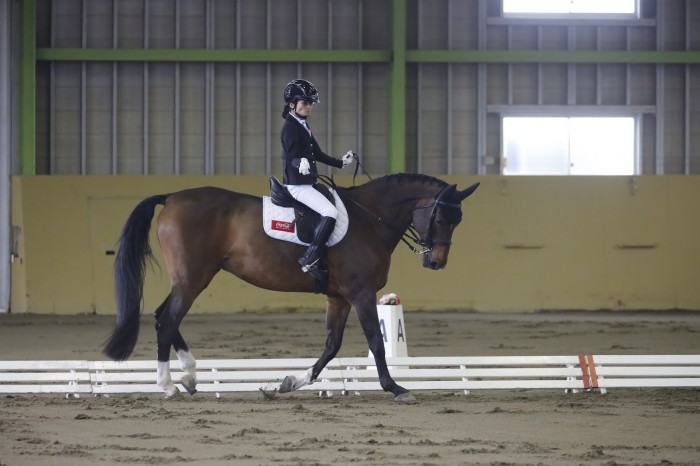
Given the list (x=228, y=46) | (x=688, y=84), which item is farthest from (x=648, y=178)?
(x=228, y=46)

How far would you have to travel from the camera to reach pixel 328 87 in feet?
61.7

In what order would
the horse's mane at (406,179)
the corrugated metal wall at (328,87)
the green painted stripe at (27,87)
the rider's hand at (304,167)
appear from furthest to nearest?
1. the corrugated metal wall at (328,87)
2. the green painted stripe at (27,87)
3. the horse's mane at (406,179)
4. the rider's hand at (304,167)

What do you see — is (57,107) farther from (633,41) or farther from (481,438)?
(481,438)

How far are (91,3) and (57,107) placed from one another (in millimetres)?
1758

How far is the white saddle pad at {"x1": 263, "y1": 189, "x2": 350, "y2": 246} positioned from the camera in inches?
323

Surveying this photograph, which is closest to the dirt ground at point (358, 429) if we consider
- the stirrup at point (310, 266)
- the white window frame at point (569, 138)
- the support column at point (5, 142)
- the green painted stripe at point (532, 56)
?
the stirrup at point (310, 266)

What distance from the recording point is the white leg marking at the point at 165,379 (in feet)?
26.8

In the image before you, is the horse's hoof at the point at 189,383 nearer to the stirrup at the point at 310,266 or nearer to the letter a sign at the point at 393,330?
the stirrup at the point at 310,266

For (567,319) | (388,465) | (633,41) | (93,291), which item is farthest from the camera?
(633,41)

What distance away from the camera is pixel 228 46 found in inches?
736

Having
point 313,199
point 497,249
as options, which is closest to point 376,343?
point 313,199

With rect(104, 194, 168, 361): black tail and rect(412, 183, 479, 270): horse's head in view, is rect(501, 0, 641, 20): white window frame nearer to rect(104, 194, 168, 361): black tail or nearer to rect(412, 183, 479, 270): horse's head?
rect(412, 183, 479, 270): horse's head

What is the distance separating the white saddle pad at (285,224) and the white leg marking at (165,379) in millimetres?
1188

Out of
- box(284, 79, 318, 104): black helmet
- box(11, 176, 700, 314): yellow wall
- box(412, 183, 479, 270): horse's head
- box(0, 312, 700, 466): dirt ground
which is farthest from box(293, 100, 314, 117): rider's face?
box(11, 176, 700, 314): yellow wall
